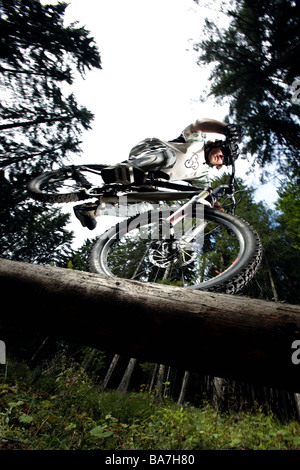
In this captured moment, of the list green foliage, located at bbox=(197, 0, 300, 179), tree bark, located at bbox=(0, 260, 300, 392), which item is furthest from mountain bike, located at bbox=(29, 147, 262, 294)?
green foliage, located at bbox=(197, 0, 300, 179)

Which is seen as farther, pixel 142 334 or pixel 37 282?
pixel 37 282

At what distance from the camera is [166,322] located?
37.8 inches

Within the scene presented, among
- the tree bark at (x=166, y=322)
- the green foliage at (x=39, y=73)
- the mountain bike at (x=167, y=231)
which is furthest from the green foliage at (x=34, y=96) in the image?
the tree bark at (x=166, y=322)

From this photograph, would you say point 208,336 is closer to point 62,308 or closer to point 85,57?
point 62,308

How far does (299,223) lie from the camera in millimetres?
7781

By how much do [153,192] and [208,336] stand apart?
8.87ft

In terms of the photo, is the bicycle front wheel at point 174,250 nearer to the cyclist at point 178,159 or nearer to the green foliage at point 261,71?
the cyclist at point 178,159

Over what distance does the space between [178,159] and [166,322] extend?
3.23 meters

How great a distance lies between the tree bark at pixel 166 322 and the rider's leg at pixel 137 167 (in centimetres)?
230

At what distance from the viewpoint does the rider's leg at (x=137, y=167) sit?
10.5ft

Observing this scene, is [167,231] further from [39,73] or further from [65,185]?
[39,73]

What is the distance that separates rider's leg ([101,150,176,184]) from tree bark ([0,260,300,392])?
2.30 meters
